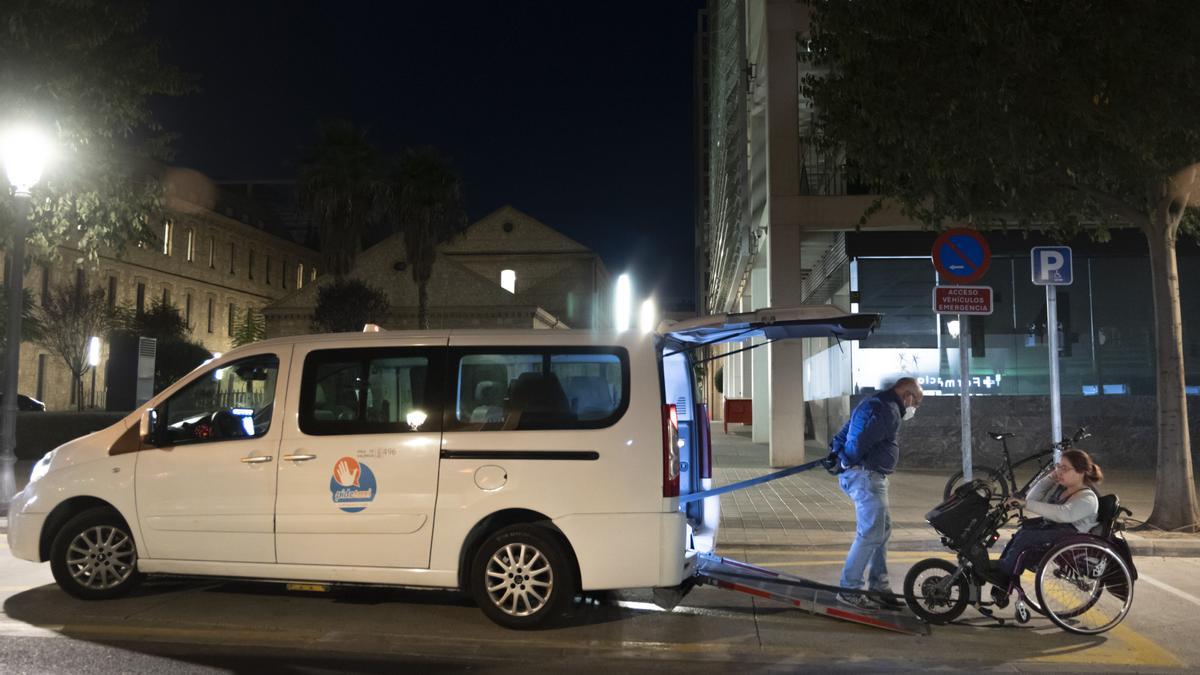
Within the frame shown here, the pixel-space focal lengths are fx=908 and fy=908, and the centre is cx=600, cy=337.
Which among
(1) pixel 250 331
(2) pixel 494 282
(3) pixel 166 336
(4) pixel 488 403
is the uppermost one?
(2) pixel 494 282

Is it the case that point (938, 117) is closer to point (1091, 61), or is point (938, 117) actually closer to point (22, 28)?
point (1091, 61)

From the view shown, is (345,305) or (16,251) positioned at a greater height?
(345,305)

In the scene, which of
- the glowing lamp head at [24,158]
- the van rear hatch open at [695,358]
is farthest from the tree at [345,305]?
the van rear hatch open at [695,358]

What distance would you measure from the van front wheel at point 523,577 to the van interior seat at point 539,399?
0.73 meters

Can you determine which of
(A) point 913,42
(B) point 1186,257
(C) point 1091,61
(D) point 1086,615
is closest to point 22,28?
(A) point 913,42

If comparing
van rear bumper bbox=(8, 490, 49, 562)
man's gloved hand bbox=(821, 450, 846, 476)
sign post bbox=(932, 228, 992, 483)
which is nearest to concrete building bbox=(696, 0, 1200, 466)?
sign post bbox=(932, 228, 992, 483)

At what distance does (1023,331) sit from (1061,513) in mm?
14239

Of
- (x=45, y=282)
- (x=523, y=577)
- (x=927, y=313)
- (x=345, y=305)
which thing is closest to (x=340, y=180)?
(x=345, y=305)

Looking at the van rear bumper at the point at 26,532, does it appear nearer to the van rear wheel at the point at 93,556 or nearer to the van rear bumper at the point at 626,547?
the van rear wheel at the point at 93,556

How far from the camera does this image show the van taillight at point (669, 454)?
5836mm

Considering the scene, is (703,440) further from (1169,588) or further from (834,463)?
(1169,588)

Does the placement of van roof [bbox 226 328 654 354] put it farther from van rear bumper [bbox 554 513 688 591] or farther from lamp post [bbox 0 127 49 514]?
lamp post [bbox 0 127 49 514]

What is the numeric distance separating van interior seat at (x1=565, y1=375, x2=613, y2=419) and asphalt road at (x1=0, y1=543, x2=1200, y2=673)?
1.47m

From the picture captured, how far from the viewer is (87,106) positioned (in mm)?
14398
